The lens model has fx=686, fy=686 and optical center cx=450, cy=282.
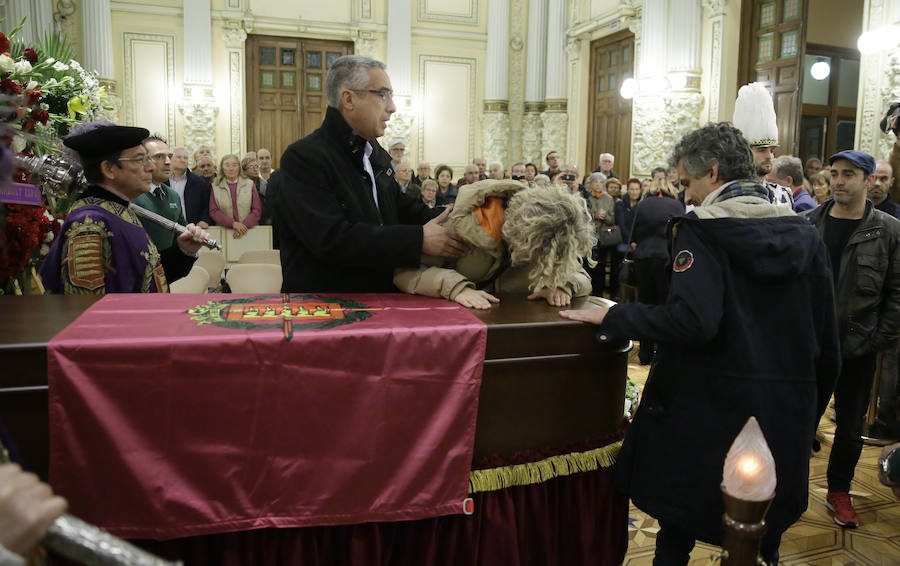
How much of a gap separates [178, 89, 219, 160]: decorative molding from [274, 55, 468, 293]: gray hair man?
970 centimetres

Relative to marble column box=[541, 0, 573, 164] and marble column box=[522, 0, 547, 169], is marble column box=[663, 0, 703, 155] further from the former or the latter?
marble column box=[522, 0, 547, 169]

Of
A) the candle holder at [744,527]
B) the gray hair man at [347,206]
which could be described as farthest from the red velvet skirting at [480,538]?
the candle holder at [744,527]

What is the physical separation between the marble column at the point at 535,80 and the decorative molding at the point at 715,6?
4241 millimetres

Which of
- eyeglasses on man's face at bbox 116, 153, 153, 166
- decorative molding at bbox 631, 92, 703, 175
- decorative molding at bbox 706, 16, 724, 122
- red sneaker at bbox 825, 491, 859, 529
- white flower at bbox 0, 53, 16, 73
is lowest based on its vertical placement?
red sneaker at bbox 825, 491, 859, 529

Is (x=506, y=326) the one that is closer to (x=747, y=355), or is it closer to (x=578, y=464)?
(x=578, y=464)

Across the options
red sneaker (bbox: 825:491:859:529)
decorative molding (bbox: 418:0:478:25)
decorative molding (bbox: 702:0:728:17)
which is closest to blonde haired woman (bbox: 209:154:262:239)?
red sneaker (bbox: 825:491:859:529)

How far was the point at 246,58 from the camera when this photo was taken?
11547 mm

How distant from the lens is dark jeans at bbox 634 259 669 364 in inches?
198

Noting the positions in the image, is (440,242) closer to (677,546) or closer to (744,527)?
(677,546)

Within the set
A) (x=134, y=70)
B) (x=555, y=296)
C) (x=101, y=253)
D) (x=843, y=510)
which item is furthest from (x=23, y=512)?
(x=134, y=70)

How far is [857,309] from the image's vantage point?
2.90 metres

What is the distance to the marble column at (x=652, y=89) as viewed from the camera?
862cm

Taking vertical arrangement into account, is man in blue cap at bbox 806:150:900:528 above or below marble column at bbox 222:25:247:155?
below

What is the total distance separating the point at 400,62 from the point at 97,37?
4756mm
